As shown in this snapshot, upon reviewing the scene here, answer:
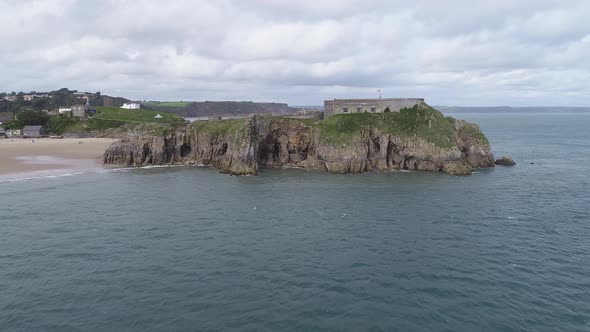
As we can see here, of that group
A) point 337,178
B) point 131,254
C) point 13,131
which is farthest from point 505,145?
point 13,131

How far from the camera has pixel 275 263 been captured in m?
31.4

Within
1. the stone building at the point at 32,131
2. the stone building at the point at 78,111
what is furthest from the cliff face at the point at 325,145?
the stone building at the point at 78,111

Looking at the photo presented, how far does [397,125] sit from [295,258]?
174 ft

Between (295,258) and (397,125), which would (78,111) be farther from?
(295,258)

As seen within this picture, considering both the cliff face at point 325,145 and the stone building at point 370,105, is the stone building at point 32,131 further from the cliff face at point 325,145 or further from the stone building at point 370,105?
the stone building at point 370,105

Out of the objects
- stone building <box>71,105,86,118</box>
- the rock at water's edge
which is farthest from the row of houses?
the rock at water's edge

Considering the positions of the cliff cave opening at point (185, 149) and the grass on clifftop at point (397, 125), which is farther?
the cliff cave opening at point (185, 149)

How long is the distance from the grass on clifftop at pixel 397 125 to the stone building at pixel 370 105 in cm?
186

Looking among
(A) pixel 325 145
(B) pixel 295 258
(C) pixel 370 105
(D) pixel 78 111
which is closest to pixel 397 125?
(C) pixel 370 105

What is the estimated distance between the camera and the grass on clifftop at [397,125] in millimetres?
75000

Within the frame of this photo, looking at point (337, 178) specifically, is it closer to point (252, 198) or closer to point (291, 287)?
point (252, 198)

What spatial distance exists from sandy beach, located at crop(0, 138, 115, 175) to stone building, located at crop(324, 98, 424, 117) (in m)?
53.4

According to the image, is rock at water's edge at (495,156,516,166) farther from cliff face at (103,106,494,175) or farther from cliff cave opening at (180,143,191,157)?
cliff cave opening at (180,143,191,157)

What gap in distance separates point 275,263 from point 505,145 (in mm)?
106459
